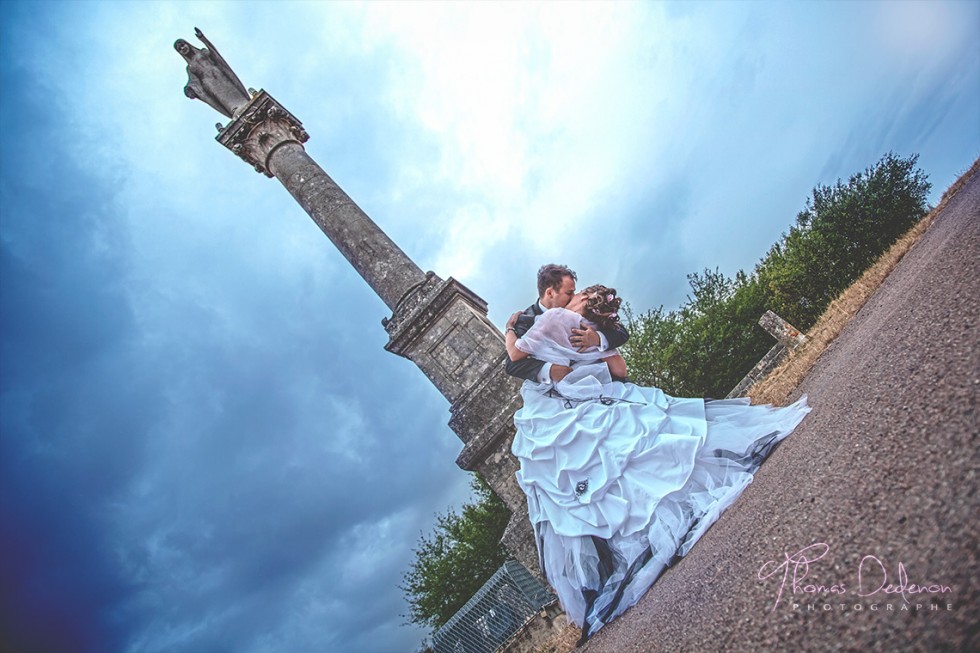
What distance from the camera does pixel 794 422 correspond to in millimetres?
3502

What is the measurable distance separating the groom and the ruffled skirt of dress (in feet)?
0.59

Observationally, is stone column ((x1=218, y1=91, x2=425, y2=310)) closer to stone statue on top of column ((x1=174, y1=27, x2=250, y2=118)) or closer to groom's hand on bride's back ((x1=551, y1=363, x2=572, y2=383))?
stone statue on top of column ((x1=174, y1=27, x2=250, y2=118))

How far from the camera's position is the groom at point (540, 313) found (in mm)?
4148

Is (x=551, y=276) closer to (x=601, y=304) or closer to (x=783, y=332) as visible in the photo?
(x=601, y=304)

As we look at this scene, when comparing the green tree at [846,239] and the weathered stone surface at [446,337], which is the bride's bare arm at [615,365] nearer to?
the weathered stone surface at [446,337]

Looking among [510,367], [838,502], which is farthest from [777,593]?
[510,367]

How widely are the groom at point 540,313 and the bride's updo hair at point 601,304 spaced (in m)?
0.10

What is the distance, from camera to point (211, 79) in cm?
972

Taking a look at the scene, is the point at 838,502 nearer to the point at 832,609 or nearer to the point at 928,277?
the point at 832,609

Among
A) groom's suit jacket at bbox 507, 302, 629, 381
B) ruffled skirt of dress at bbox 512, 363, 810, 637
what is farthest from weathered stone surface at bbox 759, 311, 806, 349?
groom's suit jacket at bbox 507, 302, 629, 381

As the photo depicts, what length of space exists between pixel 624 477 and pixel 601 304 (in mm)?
1595

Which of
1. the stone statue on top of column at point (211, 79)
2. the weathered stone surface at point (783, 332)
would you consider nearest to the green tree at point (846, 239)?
the weathered stone surface at point (783, 332)

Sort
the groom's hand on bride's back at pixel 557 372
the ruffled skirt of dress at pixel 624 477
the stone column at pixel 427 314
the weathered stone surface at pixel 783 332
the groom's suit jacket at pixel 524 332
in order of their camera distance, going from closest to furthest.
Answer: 1. the ruffled skirt of dress at pixel 624 477
2. the groom's hand on bride's back at pixel 557 372
3. the groom's suit jacket at pixel 524 332
4. the stone column at pixel 427 314
5. the weathered stone surface at pixel 783 332

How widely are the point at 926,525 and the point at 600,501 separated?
2.41m
